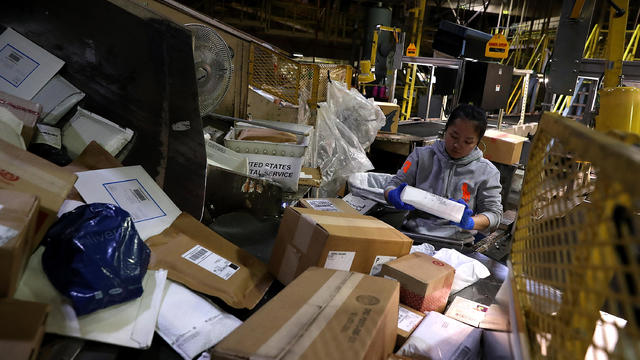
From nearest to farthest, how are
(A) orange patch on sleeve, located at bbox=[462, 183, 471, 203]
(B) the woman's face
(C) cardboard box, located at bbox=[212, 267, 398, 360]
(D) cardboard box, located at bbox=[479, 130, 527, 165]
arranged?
(C) cardboard box, located at bbox=[212, 267, 398, 360] → (B) the woman's face → (A) orange patch on sleeve, located at bbox=[462, 183, 471, 203] → (D) cardboard box, located at bbox=[479, 130, 527, 165]

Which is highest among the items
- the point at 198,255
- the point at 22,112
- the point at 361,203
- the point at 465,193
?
the point at 22,112

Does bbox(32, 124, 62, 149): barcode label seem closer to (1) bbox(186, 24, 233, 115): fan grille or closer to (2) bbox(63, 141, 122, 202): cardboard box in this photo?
(2) bbox(63, 141, 122, 202): cardboard box

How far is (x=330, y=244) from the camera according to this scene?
127 cm

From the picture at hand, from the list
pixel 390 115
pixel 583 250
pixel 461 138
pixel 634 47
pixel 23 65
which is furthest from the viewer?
pixel 634 47

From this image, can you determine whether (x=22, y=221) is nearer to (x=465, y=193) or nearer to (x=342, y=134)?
(x=465, y=193)

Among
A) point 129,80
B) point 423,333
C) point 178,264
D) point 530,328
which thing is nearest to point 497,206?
point 423,333

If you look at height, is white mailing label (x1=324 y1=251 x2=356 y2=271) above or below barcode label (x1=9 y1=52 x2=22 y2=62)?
below

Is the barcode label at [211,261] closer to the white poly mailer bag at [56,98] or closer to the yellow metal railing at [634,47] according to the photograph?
the white poly mailer bag at [56,98]

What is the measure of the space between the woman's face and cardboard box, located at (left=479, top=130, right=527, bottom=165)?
1.25 m

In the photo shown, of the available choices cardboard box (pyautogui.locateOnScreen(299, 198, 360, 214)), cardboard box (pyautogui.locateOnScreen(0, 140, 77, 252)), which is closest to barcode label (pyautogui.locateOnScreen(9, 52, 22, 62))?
cardboard box (pyautogui.locateOnScreen(0, 140, 77, 252))

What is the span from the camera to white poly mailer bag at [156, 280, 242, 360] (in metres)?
1.06

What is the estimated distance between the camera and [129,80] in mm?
Result: 1864

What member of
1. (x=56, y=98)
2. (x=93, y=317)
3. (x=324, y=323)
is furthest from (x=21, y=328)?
(x=56, y=98)

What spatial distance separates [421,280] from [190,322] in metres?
0.73
